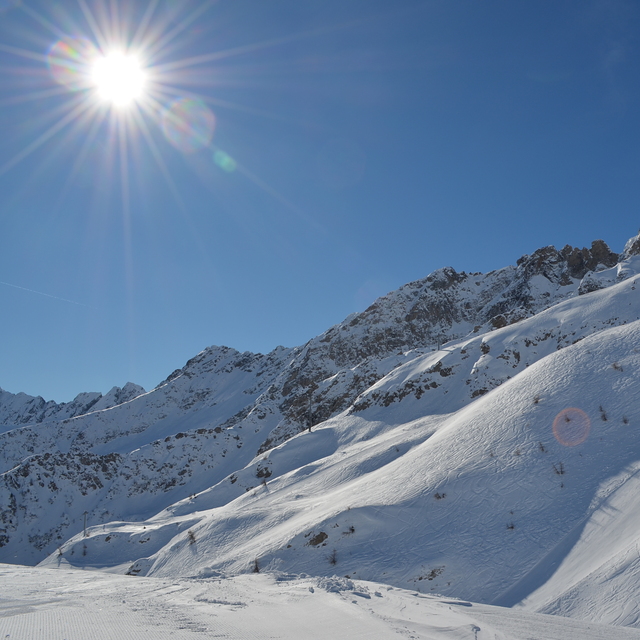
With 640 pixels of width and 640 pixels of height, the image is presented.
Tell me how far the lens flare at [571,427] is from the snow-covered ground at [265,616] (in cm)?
707

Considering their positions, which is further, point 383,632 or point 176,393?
point 176,393

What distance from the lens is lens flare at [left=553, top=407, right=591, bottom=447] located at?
38.3 feet

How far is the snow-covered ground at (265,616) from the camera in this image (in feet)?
13.8

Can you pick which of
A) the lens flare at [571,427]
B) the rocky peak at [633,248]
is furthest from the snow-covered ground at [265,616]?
the rocky peak at [633,248]

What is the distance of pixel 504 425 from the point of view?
46.7 feet

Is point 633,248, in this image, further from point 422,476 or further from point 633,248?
point 422,476

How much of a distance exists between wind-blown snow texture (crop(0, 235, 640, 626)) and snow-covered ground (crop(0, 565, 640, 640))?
2.00 meters

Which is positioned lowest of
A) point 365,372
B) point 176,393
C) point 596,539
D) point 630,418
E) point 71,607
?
point 596,539

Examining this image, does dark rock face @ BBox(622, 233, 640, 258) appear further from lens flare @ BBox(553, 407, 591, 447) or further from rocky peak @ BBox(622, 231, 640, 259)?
lens flare @ BBox(553, 407, 591, 447)

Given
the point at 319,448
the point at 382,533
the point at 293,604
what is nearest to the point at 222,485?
the point at 319,448

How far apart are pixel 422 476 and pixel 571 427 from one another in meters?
5.02

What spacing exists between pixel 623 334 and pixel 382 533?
13.3 meters

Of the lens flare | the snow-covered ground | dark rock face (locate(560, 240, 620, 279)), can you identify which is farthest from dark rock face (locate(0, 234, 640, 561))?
the snow-covered ground

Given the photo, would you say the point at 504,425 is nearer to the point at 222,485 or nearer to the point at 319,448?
the point at 319,448
